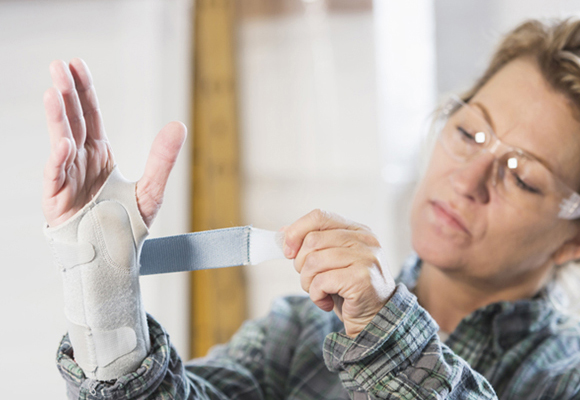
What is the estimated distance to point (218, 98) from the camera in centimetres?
200

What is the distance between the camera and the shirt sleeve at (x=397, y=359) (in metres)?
Result: 0.70

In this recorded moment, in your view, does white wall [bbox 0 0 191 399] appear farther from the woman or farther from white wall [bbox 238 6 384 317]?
the woman

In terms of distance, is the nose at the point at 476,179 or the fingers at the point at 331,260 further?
the nose at the point at 476,179

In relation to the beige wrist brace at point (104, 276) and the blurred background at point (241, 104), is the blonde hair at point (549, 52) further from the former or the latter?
the beige wrist brace at point (104, 276)

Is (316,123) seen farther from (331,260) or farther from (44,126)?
(331,260)

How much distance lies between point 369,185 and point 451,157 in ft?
3.00

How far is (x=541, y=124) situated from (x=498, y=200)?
0.55ft

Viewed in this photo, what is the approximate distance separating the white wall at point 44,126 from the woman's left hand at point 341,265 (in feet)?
3.81

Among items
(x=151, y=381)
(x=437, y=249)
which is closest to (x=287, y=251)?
(x=151, y=381)

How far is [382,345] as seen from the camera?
701 millimetres

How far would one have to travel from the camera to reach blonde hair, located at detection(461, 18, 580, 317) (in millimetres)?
1097

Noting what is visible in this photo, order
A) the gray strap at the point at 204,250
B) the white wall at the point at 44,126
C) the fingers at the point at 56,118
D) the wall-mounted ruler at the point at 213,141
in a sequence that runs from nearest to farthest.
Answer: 1. the fingers at the point at 56,118
2. the gray strap at the point at 204,250
3. the white wall at the point at 44,126
4. the wall-mounted ruler at the point at 213,141

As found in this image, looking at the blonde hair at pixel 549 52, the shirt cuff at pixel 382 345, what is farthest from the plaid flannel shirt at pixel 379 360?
the blonde hair at pixel 549 52

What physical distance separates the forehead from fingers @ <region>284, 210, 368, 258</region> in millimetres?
516
